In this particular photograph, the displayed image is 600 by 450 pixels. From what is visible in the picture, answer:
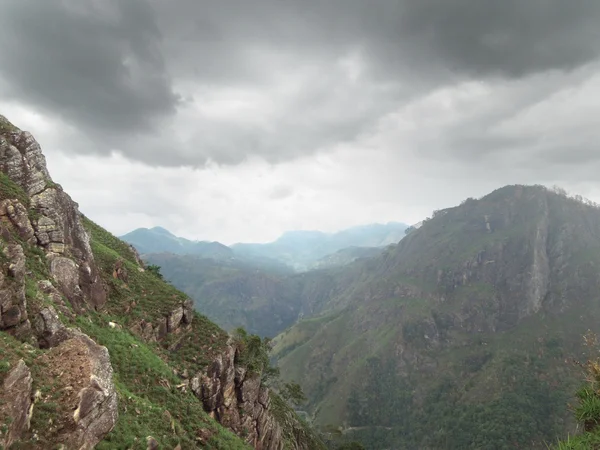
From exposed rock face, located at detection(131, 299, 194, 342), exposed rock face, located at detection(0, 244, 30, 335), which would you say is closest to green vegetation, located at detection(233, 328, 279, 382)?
exposed rock face, located at detection(131, 299, 194, 342)

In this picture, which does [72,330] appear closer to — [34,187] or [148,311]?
[148,311]

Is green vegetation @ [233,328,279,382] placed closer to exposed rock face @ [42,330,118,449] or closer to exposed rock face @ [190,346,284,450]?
exposed rock face @ [190,346,284,450]

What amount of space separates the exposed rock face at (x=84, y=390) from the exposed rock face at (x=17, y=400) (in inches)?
84.0

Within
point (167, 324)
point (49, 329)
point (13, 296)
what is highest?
point (13, 296)

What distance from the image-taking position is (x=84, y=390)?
25.4 metres

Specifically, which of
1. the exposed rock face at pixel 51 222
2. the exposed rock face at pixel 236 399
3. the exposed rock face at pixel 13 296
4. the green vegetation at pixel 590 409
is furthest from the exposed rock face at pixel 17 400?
the green vegetation at pixel 590 409

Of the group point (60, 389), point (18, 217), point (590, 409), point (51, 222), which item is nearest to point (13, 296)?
point (60, 389)

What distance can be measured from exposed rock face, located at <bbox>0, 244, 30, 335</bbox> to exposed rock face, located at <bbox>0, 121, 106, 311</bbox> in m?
9.13

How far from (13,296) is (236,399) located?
38.5m

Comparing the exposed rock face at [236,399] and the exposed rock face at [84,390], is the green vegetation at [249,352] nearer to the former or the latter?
the exposed rock face at [236,399]

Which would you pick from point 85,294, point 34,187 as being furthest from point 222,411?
point 34,187

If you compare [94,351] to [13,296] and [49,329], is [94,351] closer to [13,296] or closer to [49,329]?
[49,329]

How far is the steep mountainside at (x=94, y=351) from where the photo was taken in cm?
2447

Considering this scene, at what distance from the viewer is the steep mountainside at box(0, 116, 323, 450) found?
24469mm
